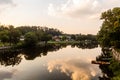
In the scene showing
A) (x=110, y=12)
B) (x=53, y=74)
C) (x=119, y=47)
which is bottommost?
(x=53, y=74)

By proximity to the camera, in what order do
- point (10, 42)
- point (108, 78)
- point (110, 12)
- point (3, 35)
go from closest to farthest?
point (108, 78)
point (110, 12)
point (3, 35)
point (10, 42)

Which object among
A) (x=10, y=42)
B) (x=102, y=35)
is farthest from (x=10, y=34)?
(x=102, y=35)

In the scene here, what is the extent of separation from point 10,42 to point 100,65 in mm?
81372

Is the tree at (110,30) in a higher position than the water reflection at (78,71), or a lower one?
higher

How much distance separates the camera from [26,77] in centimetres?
5844

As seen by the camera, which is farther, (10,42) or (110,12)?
(10,42)

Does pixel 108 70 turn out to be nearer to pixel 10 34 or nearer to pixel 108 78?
pixel 108 78

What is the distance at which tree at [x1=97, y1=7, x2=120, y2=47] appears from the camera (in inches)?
2458

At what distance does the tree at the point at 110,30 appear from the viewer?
205 ft

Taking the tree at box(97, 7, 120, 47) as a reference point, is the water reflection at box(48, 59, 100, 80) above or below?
below

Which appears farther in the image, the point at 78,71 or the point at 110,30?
the point at 78,71

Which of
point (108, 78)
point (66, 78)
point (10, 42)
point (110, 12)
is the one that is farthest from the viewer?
point (10, 42)

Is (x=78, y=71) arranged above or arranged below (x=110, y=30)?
below

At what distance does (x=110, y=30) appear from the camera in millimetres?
65062
